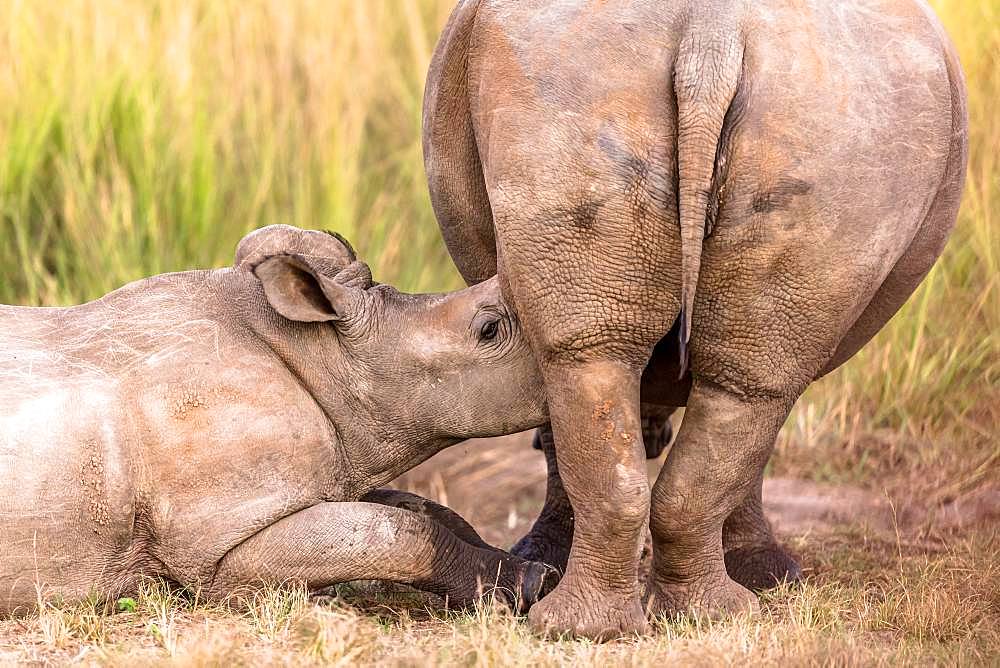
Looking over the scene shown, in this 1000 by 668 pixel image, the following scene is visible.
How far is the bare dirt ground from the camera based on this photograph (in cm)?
384

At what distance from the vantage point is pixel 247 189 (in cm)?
759

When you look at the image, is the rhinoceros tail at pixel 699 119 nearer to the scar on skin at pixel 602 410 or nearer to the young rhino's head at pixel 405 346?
the scar on skin at pixel 602 410

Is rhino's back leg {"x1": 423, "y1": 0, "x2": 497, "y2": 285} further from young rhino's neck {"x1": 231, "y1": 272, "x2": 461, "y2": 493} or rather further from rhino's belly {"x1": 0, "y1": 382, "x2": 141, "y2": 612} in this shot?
rhino's belly {"x1": 0, "y1": 382, "x2": 141, "y2": 612}

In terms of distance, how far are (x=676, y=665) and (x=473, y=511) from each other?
271 cm

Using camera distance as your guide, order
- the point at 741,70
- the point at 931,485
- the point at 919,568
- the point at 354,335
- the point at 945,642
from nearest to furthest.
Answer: the point at 741,70 < the point at 945,642 < the point at 354,335 < the point at 919,568 < the point at 931,485

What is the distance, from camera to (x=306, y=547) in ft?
14.4

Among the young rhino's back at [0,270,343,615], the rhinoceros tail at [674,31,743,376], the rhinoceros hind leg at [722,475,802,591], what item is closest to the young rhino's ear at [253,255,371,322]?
the young rhino's back at [0,270,343,615]

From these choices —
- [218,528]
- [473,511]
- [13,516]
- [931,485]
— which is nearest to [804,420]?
[931,485]

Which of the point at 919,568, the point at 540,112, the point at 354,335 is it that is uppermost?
the point at 540,112

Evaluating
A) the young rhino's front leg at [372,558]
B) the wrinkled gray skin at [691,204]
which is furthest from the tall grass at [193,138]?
the wrinkled gray skin at [691,204]

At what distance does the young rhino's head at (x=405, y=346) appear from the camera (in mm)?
4566

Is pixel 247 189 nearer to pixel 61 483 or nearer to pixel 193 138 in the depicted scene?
pixel 193 138

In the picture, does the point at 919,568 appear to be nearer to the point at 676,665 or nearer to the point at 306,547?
the point at 676,665

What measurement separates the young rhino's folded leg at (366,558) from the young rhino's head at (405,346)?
1.14 ft
